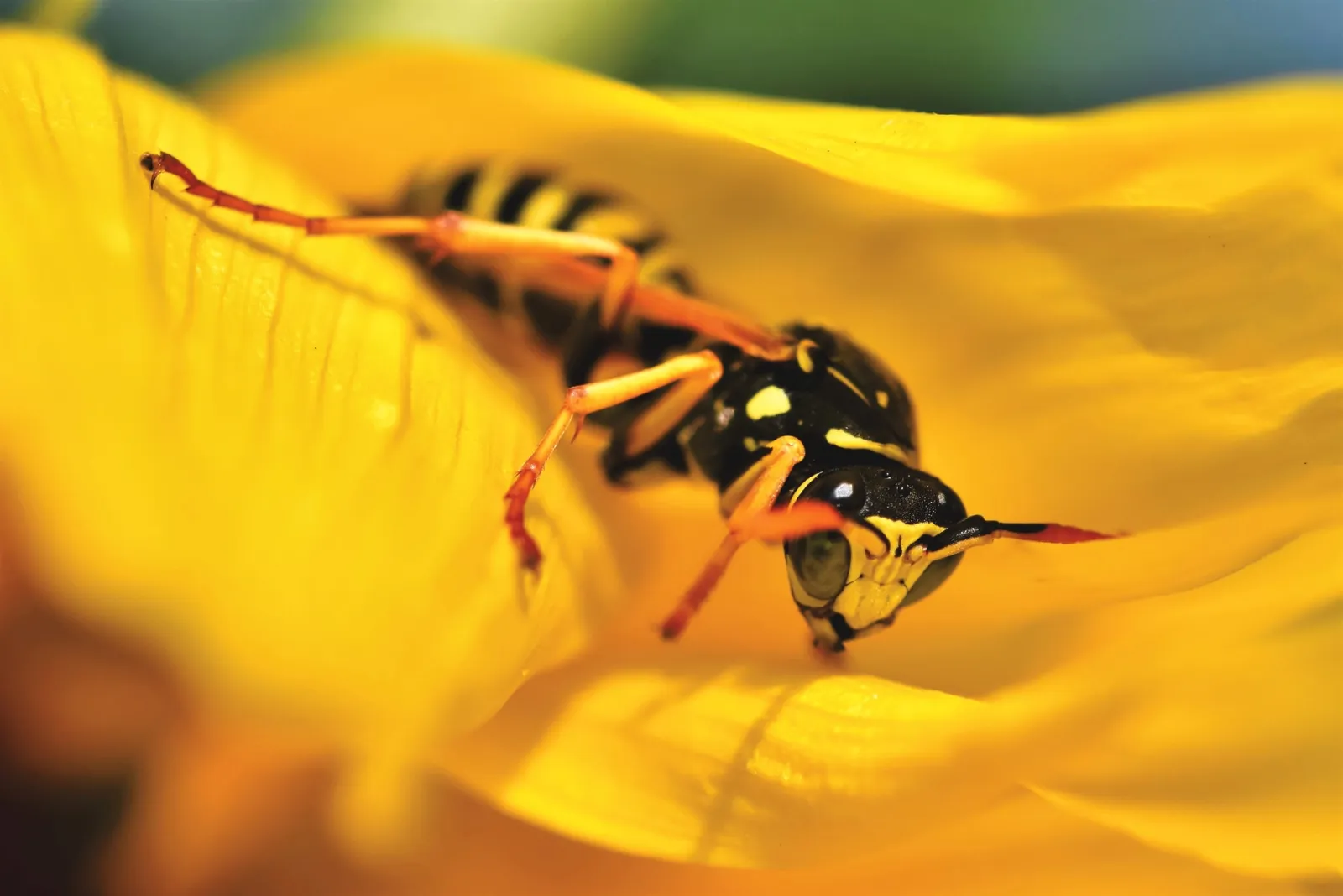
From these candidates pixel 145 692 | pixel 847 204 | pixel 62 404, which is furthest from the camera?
pixel 847 204

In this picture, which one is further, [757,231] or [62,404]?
[757,231]

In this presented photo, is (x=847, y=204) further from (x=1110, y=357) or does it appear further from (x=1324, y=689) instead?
(x=1324, y=689)

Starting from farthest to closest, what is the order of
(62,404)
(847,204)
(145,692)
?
1. (847,204)
2. (145,692)
3. (62,404)

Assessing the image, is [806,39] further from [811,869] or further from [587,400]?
[811,869]

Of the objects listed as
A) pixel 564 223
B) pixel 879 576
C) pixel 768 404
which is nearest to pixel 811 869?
pixel 879 576

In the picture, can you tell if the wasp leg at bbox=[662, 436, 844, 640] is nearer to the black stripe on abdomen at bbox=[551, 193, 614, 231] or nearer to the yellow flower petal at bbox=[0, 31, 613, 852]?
the yellow flower petal at bbox=[0, 31, 613, 852]

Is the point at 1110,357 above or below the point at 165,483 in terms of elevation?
above

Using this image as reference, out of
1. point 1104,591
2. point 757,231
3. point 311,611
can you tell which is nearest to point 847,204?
point 757,231

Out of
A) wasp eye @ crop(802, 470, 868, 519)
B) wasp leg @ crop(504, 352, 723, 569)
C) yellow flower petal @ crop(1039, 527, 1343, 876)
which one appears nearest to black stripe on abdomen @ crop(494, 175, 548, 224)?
wasp leg @ crop(504, 352, 723, 569)

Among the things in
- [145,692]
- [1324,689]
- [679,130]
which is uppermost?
[679,130]
